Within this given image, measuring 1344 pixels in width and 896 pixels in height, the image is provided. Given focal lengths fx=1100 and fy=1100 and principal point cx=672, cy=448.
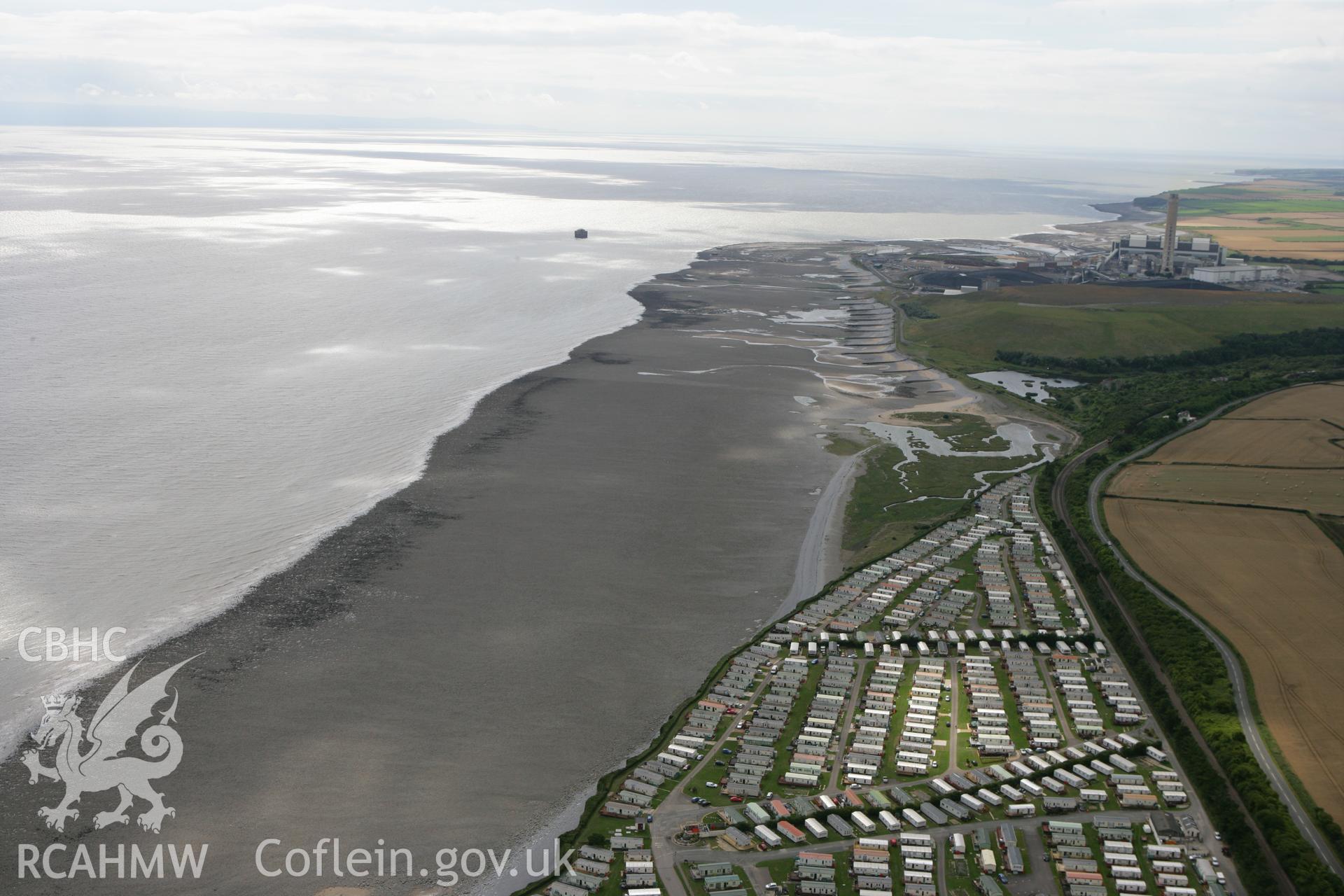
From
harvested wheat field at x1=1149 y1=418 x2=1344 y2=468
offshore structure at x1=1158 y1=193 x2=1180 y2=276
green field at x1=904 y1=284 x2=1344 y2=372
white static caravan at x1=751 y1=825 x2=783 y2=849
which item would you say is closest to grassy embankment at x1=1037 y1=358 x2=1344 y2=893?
harvested wheat field at x1=1149 y1=418 x2=1344 y2=468

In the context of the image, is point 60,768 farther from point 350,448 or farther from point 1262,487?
point 1262,487

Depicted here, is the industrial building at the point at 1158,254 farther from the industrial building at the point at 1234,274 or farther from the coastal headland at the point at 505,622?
the coastal headland at the point at 505,622

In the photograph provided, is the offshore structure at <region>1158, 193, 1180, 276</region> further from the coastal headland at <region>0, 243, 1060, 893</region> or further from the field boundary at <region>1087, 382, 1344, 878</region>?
the field boundary at <region>1087, 382, 1344, 878</region>

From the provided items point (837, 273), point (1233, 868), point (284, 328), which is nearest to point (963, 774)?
point (1233, 868)

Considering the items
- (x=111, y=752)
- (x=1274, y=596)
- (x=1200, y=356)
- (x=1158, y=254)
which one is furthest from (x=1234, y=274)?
(x=111, y=752)

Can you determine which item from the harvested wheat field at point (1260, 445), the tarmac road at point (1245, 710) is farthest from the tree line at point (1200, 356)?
the tarmac road at point (1245, 710)

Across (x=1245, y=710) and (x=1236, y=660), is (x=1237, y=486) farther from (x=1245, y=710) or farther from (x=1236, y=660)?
(x=1245, y=710)
